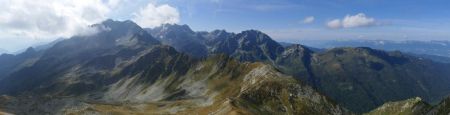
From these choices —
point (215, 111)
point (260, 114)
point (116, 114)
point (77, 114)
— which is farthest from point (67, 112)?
point (260, 114)

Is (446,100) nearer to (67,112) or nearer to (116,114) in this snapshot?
Result: (116,114)

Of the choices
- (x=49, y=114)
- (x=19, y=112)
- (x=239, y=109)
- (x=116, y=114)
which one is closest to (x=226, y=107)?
(x=239, y=109)

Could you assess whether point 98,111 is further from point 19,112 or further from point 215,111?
point 215,111

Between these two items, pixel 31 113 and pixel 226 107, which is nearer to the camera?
pixel 226 107

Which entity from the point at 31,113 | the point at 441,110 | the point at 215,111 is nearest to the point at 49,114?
the point at 31,113

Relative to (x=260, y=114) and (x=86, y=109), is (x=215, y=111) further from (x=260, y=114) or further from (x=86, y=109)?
(x=86, y=109)

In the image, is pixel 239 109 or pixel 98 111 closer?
pixel 239 109

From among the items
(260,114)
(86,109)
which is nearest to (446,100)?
(260,114)
